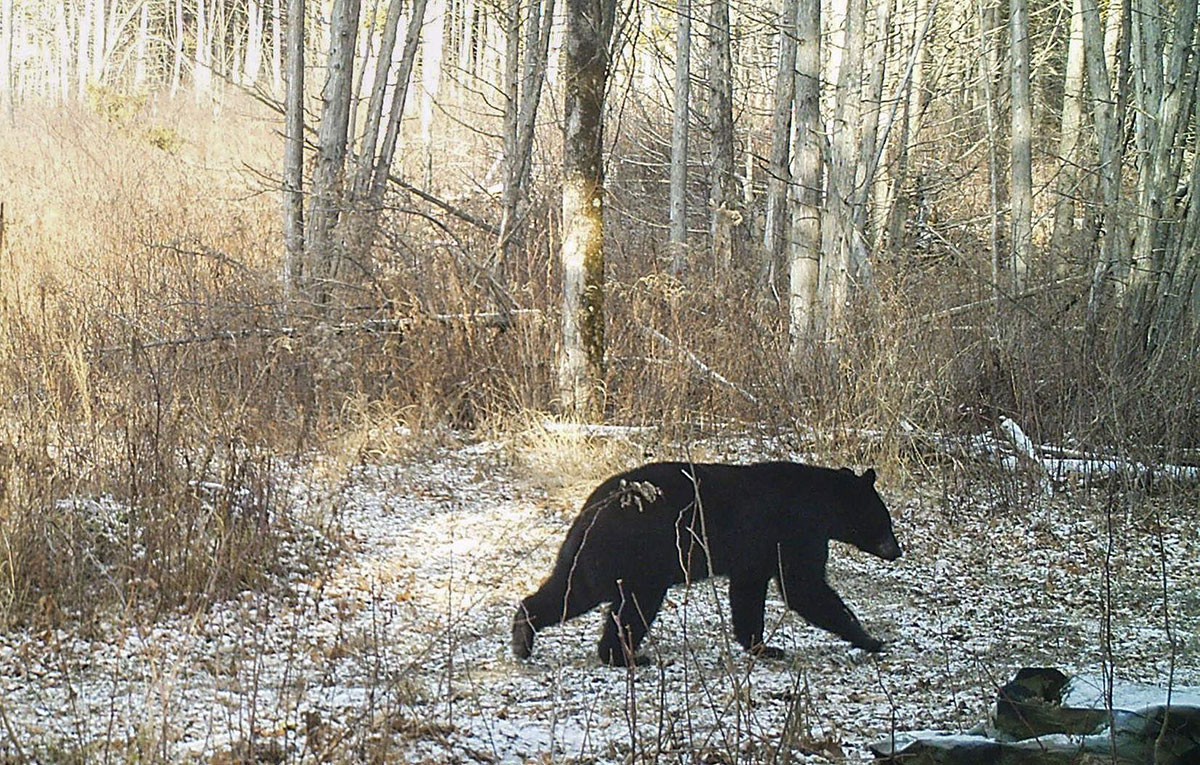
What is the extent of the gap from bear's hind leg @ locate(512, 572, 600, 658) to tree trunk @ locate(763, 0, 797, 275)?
6742 mm

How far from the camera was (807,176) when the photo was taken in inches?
371

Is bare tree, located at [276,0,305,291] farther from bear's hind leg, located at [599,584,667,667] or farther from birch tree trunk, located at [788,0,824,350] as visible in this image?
bear's hind leg, located at [599,584,667,667]

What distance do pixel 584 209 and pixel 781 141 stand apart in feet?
13.8

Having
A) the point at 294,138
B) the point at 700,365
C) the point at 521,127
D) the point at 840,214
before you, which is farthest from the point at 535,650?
the point at 521,127

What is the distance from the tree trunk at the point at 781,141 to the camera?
39.7 ft

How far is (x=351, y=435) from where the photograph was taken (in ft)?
28.0

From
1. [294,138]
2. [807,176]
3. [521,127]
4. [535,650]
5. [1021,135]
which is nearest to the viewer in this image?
[535,650]

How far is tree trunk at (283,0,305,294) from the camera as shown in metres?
11.0

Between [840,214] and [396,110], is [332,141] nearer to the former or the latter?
[396,110]

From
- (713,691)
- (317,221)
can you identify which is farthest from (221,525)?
(317,221)

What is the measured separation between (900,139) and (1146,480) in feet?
36.7

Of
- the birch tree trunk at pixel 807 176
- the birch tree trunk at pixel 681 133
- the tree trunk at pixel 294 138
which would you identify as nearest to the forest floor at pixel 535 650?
the birch tree trunk at pixel 807 176

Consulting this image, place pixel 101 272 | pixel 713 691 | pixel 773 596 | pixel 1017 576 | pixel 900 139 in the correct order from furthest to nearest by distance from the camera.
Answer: pixel 900 139 → pixel 101 272 → pixel 1017 576 → pixel 773 596 → pixel 713 691

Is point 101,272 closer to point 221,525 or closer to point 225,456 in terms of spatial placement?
point 225,456
